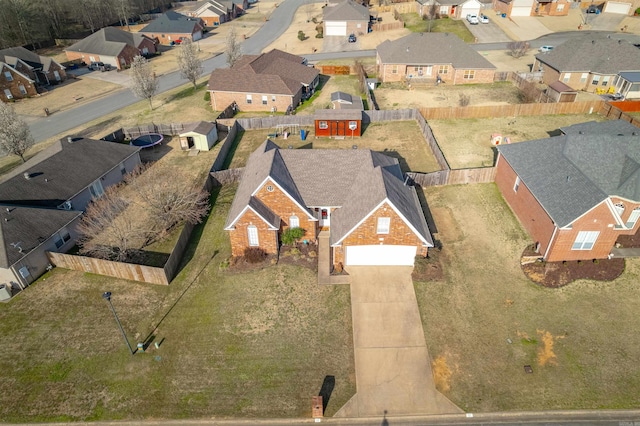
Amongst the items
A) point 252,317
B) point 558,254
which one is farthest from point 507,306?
point 252,317

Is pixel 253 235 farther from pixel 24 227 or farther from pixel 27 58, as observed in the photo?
pixel 27 58

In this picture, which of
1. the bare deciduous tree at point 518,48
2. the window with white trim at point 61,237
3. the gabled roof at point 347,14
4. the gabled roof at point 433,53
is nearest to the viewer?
the window with white trim at point 61,237

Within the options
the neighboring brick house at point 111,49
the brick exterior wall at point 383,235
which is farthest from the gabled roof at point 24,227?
the neighboring brick house at point 111,49

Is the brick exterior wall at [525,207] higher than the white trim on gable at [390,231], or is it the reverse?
the white trim on gable at [390,231]

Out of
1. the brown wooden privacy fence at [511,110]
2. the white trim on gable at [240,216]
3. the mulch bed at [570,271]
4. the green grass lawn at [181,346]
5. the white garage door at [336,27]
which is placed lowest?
the green grass lawn at [181,346]

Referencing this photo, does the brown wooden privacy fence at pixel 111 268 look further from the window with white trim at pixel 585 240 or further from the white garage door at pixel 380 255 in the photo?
the window with white trim at pixel 585 240

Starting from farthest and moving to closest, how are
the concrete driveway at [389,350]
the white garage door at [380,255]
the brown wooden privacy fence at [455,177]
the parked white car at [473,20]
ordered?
1. the parked white car at [473,20]
2. the brown wooden privacy fence at [455,177]
3. the white garage door at [380,255]
4. the concrete driveway at [389,350]

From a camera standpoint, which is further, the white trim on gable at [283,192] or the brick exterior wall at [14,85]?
the brick exterior wall at [14,85]

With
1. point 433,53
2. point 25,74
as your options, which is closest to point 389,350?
point 433,53
